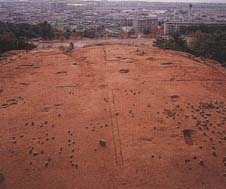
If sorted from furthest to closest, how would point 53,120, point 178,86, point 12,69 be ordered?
point 12,69, point 178,86, point 53,120

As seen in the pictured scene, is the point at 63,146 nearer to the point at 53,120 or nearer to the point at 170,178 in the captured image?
the point at 53,120

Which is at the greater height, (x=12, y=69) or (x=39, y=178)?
(x=12, y=69)

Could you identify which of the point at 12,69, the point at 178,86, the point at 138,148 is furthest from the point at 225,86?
the point at 12,69

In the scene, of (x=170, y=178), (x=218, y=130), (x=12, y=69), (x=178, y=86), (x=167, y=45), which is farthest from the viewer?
(x=167, y=45)

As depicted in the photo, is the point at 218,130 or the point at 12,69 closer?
the point at 218,130

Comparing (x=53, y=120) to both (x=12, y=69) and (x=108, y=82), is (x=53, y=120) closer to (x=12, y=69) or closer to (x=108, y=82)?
(x=108, y=82)

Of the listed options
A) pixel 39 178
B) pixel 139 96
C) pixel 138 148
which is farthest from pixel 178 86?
pixel 39 178
